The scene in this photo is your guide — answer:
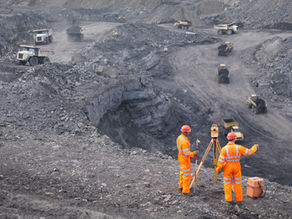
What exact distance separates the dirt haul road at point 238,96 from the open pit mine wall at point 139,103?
356 centimetres

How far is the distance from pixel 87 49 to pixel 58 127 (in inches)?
593

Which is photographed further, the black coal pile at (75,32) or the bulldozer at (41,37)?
the black coal pile at (75,32)

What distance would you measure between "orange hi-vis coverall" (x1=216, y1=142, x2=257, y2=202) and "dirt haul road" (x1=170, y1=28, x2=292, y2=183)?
8832mm

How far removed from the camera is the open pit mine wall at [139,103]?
16891 millimetres

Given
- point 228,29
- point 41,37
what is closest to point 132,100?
point 41,37

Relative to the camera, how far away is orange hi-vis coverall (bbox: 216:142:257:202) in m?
6.80

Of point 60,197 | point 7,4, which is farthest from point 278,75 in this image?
point 7,4

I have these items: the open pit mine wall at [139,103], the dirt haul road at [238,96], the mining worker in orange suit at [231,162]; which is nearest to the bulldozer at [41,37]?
the dirt haul road at [238,96]

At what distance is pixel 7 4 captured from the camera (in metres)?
51.7

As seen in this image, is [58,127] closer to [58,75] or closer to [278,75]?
[58,75]

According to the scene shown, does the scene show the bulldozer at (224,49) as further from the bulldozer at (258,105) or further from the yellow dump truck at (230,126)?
the yellow dump truck at (230,126)

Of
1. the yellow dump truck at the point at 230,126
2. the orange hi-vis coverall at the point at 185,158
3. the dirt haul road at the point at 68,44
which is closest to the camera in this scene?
the orange hi-vis coverall at the point at 185,158

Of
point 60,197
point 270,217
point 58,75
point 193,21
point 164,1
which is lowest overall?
→ point 270,217

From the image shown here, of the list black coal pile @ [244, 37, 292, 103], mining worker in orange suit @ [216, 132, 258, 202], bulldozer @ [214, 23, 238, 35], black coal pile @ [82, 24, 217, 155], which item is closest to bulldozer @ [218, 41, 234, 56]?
black coal pile @ [244, 37, 292, 103]
